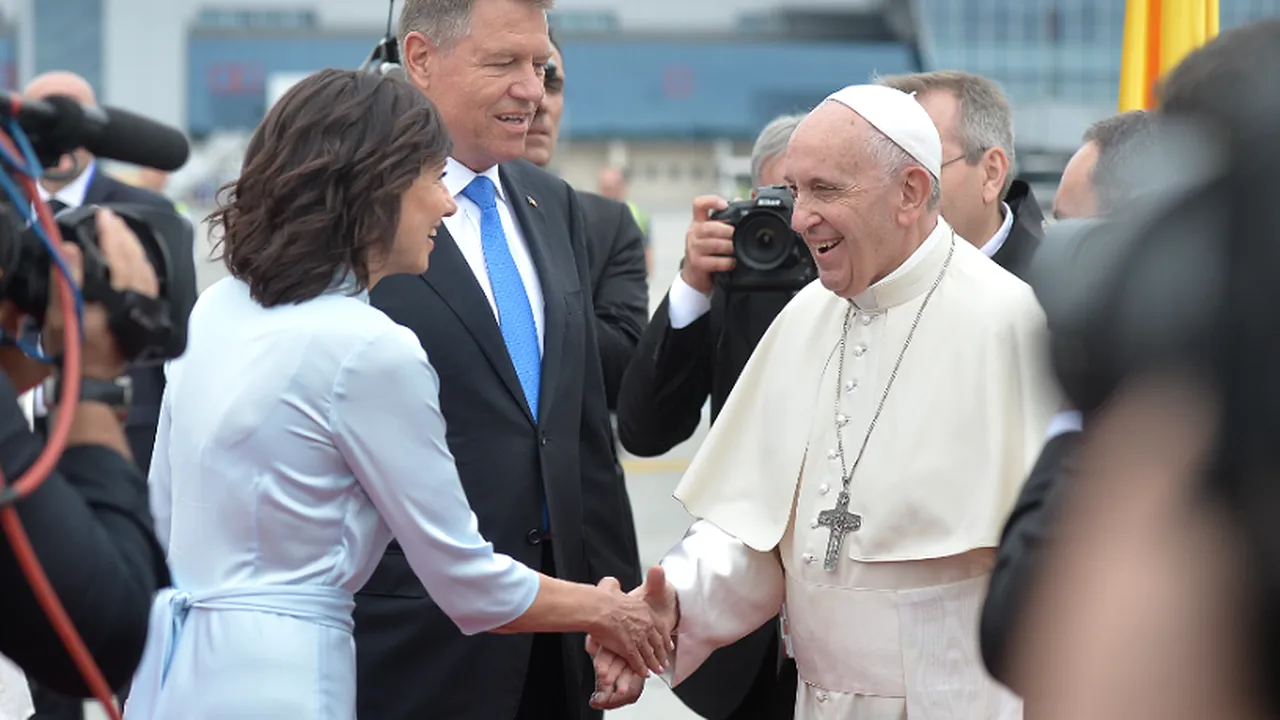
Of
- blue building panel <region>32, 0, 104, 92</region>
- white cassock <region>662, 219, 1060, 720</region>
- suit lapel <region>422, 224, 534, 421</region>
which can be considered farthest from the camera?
blue building panel <region>32, 0, 104, 92</region>

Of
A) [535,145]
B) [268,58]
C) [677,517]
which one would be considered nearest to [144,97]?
[268,58]

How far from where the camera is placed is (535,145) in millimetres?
4344

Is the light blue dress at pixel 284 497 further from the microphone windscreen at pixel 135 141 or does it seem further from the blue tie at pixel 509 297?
the blue tie at pixel 509 297

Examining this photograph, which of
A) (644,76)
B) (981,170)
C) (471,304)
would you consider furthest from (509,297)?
(644,76)

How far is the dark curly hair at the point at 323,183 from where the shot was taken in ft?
8.29

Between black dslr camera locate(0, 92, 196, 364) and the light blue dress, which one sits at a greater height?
black dslr camera locate(0, 92, 196, 364)

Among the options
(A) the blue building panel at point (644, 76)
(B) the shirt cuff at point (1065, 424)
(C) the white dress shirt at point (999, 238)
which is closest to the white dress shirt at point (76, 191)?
(C) the white dress shirt at point (999, 238)

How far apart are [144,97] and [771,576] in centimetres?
6073

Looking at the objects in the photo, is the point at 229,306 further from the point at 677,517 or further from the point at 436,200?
the point at 677,517

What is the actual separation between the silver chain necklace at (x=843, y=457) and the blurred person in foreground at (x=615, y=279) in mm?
850

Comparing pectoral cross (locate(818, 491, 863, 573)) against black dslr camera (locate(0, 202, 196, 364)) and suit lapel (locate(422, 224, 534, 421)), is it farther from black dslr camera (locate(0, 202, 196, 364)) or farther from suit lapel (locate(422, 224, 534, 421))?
black dslr camera (locate(0, 202, 196, 364))

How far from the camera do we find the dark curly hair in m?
2.53

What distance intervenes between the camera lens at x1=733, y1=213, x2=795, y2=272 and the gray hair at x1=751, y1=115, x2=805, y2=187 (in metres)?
0.90

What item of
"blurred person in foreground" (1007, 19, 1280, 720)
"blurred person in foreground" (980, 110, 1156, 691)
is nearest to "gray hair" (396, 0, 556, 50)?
"blurred person in foreground" (980, 110, 1156, 691)
